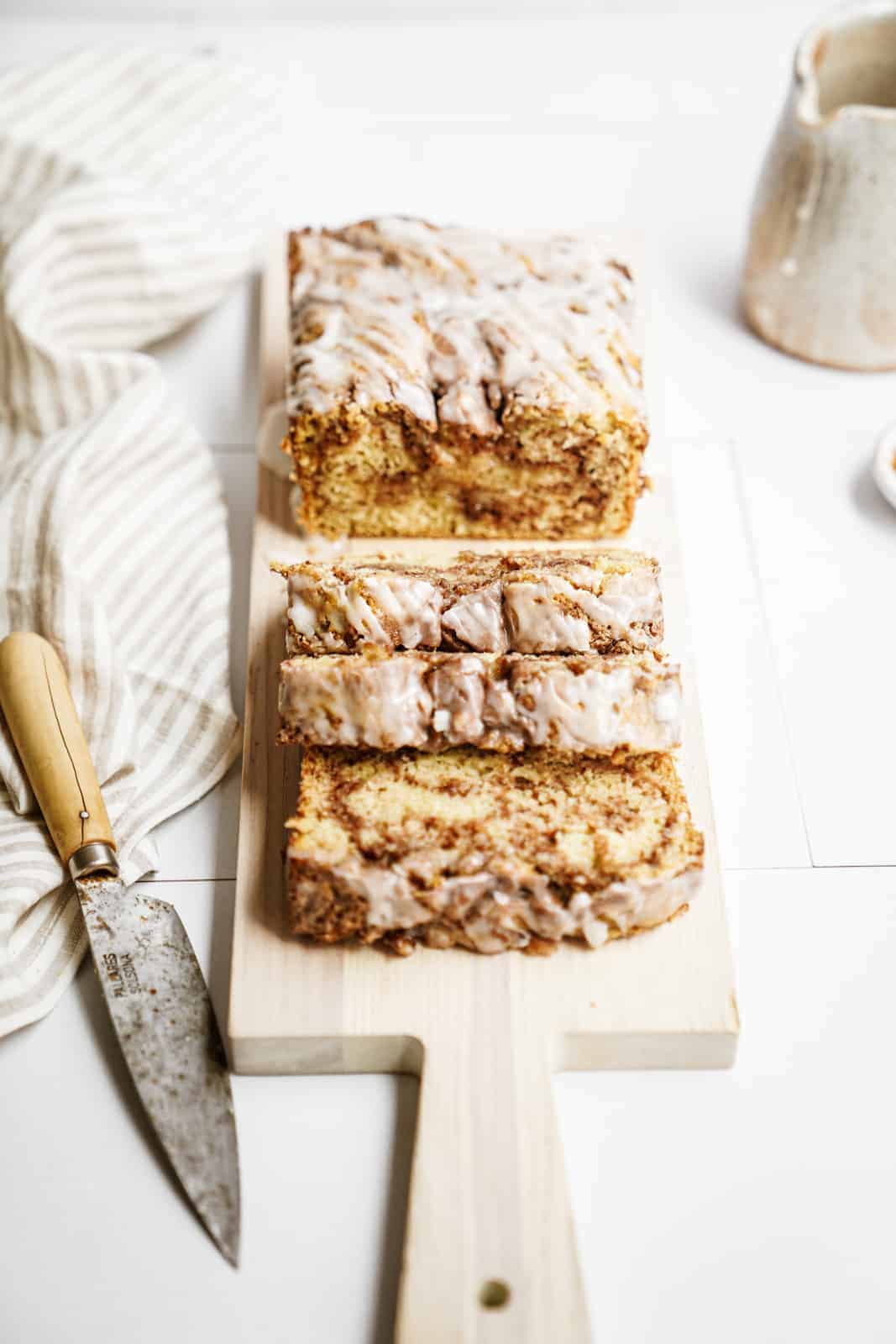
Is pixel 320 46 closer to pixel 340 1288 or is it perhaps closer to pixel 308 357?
pixel 308 357

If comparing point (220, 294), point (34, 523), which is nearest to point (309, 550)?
point (34, 523)

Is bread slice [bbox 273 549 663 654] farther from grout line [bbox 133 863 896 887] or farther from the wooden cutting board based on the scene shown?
grout line [bbox 133 863 896 887]

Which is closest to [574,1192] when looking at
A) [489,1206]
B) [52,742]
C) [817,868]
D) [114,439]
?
[489,1206]

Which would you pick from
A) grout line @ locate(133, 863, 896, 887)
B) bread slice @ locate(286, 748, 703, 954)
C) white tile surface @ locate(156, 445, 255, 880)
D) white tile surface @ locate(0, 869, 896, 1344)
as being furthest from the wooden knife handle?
grout line @ locate(133, 863, 896, 887)

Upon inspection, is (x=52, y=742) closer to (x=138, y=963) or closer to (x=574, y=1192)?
(x=138, y=963)

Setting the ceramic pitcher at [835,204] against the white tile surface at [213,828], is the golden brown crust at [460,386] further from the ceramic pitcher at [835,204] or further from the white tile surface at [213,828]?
the ceramic pitcher at [835,204]

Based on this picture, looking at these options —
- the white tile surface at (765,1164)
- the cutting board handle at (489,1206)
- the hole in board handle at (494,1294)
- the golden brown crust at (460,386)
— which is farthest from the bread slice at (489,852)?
the golden brown crust at (460,386)
